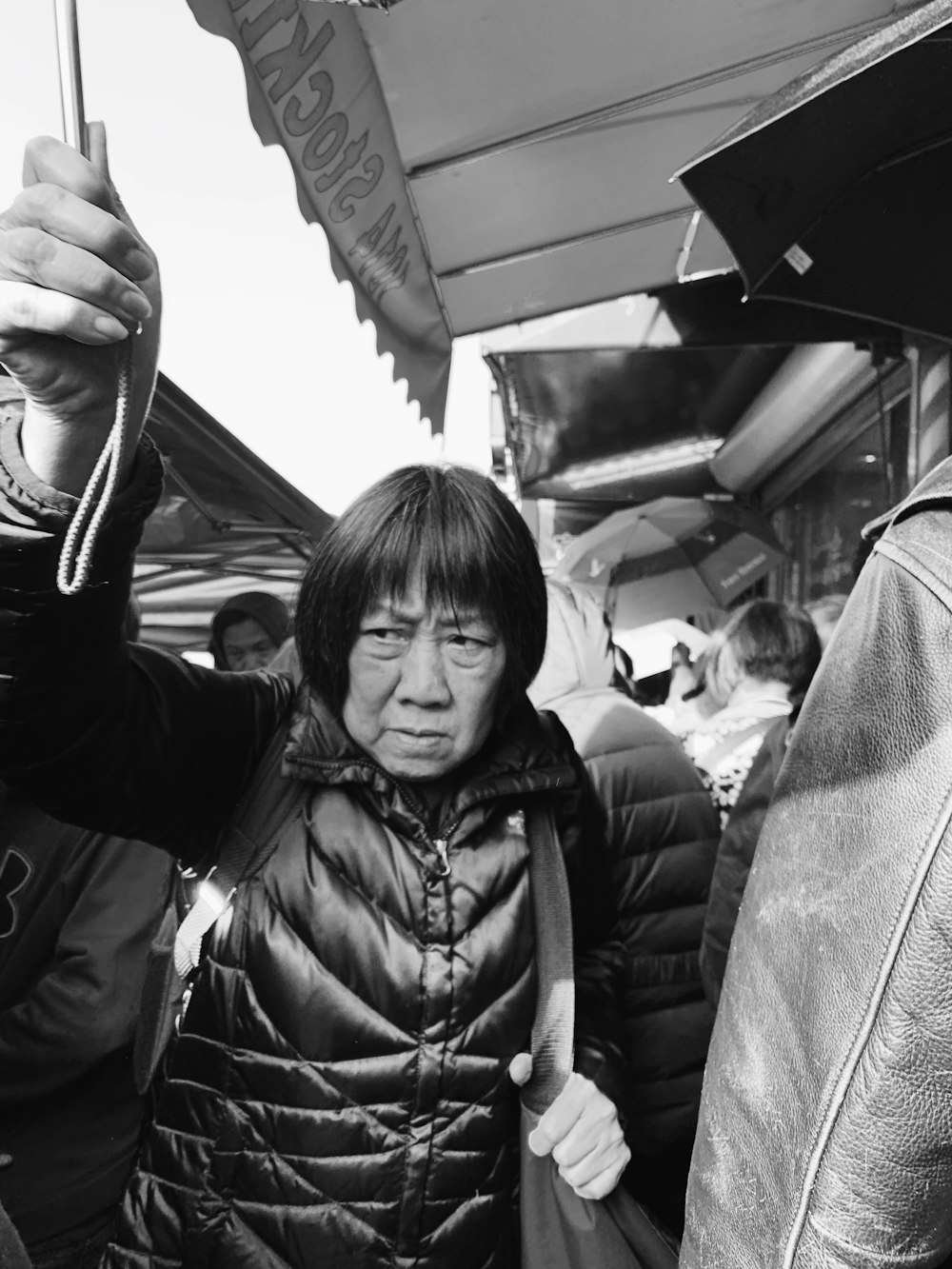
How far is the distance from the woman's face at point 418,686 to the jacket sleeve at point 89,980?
619 mm

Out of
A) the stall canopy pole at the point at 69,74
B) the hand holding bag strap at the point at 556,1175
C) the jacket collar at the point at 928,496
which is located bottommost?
the hand holding bag strap at the point at 556,1175

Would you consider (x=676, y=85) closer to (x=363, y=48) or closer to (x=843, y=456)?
(x=363, y=48)

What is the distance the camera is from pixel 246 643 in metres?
4.16

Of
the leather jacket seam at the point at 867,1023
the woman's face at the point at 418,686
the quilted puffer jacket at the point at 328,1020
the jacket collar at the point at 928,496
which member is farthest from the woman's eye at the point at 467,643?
the leather jacket seam at the point at 867,1023

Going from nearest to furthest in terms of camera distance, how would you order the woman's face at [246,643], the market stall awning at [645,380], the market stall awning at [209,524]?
the market stall awning at [645,380] < the market stall awning at [209,524] < the woman's face at [246,643]

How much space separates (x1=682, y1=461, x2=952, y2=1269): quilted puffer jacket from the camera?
58 cm

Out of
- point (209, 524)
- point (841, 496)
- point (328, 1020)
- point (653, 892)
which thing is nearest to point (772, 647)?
point (653, 892)

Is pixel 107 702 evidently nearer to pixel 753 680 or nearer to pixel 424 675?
pixel 424 675

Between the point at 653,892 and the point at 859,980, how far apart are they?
124 centimetres

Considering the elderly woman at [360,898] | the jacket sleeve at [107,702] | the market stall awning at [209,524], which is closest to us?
the jacket sleeve at [107,702]

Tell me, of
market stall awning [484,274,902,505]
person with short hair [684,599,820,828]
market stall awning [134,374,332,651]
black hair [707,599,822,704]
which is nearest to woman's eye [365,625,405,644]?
person with short hair [684,599,820,828]

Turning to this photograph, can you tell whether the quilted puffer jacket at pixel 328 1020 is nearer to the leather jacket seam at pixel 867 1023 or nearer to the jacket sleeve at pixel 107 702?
the jacket sleeve at pixel 107 702

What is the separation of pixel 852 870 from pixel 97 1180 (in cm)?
150

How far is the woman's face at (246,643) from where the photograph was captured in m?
4.14
